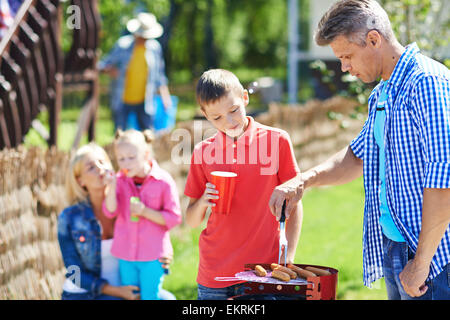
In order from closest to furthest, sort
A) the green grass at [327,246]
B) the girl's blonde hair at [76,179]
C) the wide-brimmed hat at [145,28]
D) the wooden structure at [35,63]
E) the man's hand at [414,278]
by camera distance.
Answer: the man's hand at [414,278], the girl's blonde hair at [76,179], the green grass at [327,246], the wooden structure at [35,63], the wide-brimmed hat at [145,28]

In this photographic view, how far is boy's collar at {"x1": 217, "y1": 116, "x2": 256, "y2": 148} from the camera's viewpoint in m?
2.91

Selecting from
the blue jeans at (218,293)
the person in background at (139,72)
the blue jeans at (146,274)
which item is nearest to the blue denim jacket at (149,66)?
the person in background at (139,72)

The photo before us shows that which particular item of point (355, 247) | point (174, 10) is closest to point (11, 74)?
point (355, 247)

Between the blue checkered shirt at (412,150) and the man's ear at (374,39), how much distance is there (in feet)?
0.34

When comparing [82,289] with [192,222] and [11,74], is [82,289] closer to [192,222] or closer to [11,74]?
[192,222]

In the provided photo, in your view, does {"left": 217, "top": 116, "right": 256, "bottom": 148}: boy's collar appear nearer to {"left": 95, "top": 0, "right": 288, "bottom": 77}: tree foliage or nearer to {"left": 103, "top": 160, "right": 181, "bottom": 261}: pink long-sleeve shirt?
{"left": 103, "top": 160, "right": 181, "bottom": 261}: pink long-sleeve shirt

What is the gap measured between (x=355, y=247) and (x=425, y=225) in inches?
154

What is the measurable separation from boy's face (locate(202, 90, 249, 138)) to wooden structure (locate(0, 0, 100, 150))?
391 cm

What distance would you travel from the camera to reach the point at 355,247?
20.0 ft

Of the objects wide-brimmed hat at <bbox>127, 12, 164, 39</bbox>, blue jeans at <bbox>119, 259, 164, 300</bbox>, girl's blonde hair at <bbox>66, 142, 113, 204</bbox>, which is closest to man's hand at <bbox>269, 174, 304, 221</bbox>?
blue jeans at <bbox>119, 259, 164, 300</bbox>

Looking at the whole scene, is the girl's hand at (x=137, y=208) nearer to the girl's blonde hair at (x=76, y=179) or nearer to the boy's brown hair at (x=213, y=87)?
the girl's blonde hair at (x=76, y=179)

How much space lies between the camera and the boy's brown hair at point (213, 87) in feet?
9.00

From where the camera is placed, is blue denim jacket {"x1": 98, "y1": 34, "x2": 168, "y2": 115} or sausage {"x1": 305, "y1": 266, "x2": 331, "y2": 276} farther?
blue denim jacket {"x1": 98, "y1": 34, "x2": 168, "y2": 115}

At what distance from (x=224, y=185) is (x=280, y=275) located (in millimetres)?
655
